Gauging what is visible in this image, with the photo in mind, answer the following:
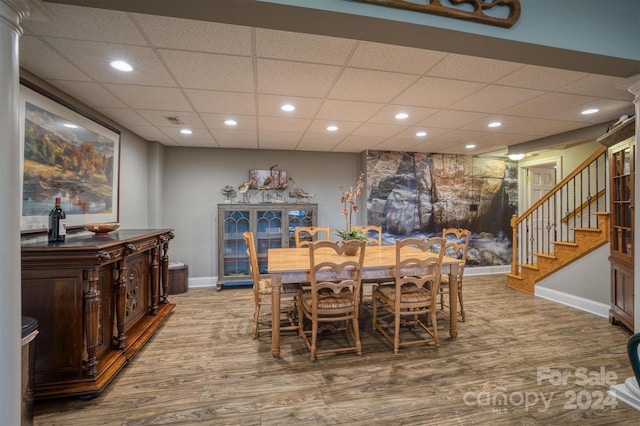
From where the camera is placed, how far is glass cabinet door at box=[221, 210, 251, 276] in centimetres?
456

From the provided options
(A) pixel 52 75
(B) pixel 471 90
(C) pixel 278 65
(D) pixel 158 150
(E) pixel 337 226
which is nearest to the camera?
(C) pixel 278 65

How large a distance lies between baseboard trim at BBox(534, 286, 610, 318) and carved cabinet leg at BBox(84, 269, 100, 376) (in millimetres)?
5198

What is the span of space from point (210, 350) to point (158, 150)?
337 cm

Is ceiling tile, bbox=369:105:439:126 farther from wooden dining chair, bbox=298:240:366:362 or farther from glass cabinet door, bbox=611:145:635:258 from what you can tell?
glass cabinet door, bbox=611:145:635:258

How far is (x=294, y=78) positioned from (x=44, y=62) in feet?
5.92

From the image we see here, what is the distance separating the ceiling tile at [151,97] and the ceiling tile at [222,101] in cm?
11

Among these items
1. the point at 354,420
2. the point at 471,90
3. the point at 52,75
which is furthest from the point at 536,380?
the point at 52,75

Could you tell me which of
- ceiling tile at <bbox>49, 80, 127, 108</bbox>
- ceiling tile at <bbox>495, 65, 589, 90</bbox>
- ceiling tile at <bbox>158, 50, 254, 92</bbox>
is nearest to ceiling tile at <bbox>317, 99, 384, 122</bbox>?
ceiling tile at <bbox>158, 50, 254, 92</bbox>

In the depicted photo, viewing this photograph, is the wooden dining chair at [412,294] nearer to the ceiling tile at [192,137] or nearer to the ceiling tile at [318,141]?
the ceiling tile at [318,141]

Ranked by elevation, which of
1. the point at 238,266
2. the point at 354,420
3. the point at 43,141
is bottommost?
the point at 354,420

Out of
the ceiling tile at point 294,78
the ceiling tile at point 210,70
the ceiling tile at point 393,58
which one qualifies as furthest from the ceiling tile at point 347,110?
the ceiling tile at point 210,70

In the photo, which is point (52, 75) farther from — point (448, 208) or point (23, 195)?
point (448, 208)

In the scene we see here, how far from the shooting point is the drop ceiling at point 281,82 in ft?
5.51

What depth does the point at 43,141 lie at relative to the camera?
2.20 m
